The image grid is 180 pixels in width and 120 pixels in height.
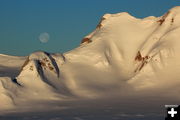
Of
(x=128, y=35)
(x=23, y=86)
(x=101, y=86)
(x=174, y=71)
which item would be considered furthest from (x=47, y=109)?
(x=128, y=35)

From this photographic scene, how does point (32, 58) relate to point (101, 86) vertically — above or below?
above

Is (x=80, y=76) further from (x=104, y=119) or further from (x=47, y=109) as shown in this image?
(x=104, y=119)

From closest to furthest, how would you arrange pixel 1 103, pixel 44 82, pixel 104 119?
pixel 104 119 → pixel 1 103 → pixel 44 82

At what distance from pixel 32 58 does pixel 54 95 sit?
17615 mm

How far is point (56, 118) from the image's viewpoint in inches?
2270

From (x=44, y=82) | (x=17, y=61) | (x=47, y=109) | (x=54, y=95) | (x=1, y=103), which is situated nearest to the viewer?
(x=47, y=109)

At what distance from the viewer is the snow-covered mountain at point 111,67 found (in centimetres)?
8644

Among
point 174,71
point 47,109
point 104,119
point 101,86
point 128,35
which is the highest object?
point 128,35

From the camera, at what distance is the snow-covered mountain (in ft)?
284

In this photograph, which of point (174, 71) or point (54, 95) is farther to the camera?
point (174, 71)

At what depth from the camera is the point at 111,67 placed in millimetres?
104688

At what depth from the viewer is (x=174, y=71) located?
324ft

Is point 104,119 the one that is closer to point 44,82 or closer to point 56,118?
point 56,118

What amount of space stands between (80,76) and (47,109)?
26131mm
